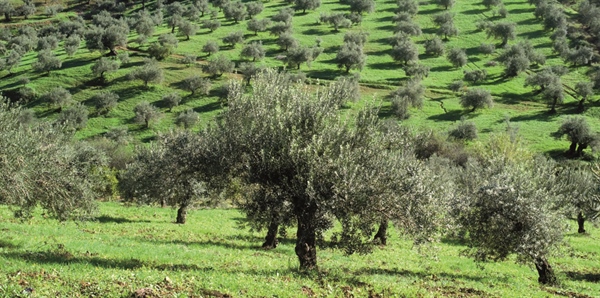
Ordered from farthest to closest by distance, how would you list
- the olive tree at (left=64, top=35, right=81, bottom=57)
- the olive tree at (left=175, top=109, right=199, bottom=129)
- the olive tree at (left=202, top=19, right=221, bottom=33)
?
the olive tree at (left=202, top=19, right=221, bottom=33)
the olive tree at (left=64, top=35, right=81, bottom=57)
the olive tree at (left=175, top=109, right=199, bottom=129)

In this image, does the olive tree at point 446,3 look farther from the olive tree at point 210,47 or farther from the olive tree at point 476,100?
the olive tree at point 210,47

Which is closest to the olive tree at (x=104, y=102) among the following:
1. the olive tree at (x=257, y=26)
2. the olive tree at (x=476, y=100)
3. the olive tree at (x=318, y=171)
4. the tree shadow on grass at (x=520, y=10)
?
the olive tree at (x=257, y=26)

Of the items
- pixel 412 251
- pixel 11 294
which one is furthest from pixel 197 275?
pixel 412 251

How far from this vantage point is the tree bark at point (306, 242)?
65.7ft

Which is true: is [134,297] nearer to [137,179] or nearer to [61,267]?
[61,267]

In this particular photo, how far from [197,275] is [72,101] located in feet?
327

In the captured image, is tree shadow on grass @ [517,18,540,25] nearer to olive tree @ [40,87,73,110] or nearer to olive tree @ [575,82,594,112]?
olive tree @ [575,82,594,112]

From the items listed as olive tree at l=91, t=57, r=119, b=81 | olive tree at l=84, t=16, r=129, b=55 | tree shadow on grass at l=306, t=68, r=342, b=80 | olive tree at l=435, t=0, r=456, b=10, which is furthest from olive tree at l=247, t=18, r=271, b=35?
olive tree at l=435, t=0, r=456, b=10

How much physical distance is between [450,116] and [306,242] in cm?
9518

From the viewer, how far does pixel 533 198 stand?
2428 centimetres

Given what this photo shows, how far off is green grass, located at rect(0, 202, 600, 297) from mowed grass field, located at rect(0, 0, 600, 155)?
5800cm

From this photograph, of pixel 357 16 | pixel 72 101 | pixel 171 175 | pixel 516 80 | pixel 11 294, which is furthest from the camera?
pixel 357 16

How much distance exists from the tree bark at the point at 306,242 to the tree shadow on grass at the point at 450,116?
299 ft

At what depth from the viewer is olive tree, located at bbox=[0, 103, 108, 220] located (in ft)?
62.7
